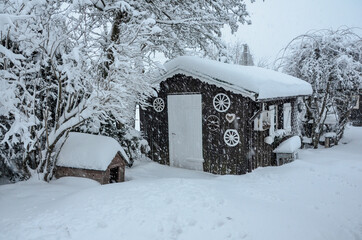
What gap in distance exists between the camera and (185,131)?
9188 mm

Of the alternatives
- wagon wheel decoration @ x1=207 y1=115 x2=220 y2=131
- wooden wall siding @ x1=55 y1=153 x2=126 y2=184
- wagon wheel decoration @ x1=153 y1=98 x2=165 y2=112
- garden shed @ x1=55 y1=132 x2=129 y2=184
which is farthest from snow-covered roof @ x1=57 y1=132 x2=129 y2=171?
wagon wheel decoration @ x1=207 y1=115 x2=220 y2=131

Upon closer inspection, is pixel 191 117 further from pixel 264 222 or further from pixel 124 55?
pixel 264 222

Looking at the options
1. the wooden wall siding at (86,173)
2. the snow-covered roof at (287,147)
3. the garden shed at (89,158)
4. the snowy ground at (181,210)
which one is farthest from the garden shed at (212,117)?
the wooden wall siding at (86,173)

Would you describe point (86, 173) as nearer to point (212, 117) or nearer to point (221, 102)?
point (212, 117)

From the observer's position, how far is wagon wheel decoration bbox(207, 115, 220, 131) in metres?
8.56

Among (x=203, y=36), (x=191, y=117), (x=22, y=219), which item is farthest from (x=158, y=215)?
(x=203, y=36)

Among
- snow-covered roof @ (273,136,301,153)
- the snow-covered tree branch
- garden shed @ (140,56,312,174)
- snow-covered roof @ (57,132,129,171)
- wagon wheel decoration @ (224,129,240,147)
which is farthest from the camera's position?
the snow-covered tree branch

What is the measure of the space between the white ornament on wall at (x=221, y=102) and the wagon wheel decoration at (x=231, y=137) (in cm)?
69

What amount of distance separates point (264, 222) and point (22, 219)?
146 inches

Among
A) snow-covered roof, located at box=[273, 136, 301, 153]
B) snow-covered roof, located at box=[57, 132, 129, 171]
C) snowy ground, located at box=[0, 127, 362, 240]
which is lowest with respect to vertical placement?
snowy ground, located at box=[0, 127, 362, 240]

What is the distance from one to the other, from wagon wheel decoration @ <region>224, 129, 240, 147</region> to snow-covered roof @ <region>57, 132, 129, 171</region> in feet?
10.9

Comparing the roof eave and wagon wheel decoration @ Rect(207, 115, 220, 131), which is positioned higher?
the roof eave

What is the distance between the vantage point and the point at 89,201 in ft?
15.4

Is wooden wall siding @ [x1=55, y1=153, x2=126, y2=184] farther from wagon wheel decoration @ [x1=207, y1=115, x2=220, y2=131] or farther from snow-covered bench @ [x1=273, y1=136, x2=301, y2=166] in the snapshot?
snow-covered bench @ [x1=273, y1=136, x2=301, y2=166]
